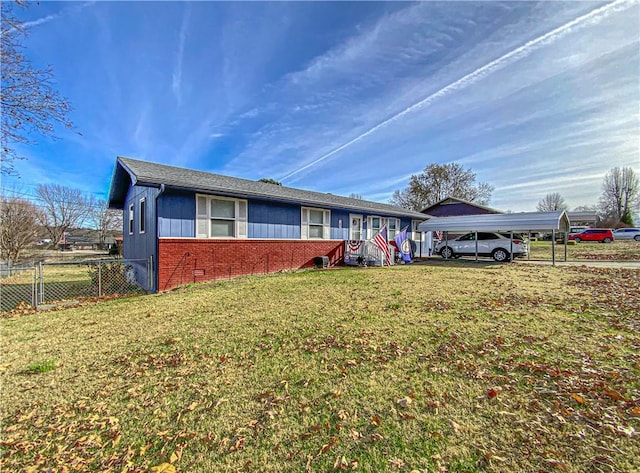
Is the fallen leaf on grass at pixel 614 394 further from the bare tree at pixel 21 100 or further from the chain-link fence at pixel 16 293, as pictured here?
the bare tree at pixel 21 100

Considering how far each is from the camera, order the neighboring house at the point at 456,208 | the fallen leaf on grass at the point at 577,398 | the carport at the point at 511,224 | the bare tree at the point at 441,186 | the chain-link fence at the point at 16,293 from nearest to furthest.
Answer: the fallen leaf on grass at the point at 577,398 → the chain-link fence at the point at 16,293 → the carport at the point at 511,224 → the neighboring house at the point at 456,208 → the bare tree at the point at 441,186

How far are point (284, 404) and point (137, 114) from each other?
13.6 meters

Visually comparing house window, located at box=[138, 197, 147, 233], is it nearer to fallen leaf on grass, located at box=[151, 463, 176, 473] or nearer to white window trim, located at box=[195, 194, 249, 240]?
white window trim, located at box=[195, 194, 249, 240]

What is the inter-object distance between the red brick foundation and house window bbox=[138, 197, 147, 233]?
2.65 m

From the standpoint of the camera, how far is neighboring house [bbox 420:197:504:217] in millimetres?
32125

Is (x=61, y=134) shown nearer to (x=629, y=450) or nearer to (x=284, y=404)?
(x=284, y=404)

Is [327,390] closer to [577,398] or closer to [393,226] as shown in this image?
[577,398]

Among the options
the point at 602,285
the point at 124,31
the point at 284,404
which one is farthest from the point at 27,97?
the point at 602,285

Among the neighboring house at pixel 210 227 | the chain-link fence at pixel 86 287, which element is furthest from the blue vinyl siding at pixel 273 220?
the chain-link fence at pixel 86 287

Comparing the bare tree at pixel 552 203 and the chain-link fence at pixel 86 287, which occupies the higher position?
the bare tree at pixel 552 203

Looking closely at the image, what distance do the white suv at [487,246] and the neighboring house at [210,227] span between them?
8.50 metres

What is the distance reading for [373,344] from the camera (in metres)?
4.15

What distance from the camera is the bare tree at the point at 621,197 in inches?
1937

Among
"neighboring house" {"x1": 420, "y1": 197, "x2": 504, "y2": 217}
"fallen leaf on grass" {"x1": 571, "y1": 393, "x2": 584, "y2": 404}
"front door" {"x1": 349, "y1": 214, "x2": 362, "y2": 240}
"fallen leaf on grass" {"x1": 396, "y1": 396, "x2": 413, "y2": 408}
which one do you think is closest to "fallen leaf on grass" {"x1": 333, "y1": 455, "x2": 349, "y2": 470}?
"fallen leaf on grass" {"x1": 396, "y1": 396, "x2": 413, "y2": 408}
